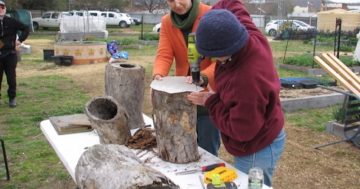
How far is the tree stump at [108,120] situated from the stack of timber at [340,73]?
2790 millimetres

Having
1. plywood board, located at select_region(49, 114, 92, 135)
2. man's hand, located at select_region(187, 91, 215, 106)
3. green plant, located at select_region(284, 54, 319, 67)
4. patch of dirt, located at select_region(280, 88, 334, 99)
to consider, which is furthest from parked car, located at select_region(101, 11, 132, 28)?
man's hand, located at select_region(187, 91, 215, 106)

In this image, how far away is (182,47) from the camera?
8.63ft

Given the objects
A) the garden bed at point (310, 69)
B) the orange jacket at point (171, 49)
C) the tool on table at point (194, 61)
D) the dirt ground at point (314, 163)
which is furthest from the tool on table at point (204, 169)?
the garden bed at point (310, 69)

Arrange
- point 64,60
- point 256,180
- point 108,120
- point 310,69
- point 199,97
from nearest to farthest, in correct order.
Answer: point 256,180, point 199,97, point 108,120, point 310,69, point 64,60

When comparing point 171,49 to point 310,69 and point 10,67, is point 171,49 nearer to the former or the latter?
point 10,67

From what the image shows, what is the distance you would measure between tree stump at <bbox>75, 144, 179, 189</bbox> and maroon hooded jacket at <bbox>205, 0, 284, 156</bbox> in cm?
39

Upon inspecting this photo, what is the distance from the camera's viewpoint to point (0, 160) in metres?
4.29

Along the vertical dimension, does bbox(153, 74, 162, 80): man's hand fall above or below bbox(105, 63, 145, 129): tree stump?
above

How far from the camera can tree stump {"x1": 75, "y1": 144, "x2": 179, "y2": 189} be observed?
1.82 meters

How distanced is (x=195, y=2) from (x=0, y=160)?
9.41 ft

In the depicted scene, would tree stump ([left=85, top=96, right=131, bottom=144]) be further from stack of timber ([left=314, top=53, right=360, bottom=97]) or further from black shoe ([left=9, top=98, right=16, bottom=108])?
black shoe ([left=9, top=98, right=16, bottom=108])

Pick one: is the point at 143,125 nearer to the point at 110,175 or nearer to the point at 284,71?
the point at 110,175

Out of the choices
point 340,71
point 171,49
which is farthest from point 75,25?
point 171,49

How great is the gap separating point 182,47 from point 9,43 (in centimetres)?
458
